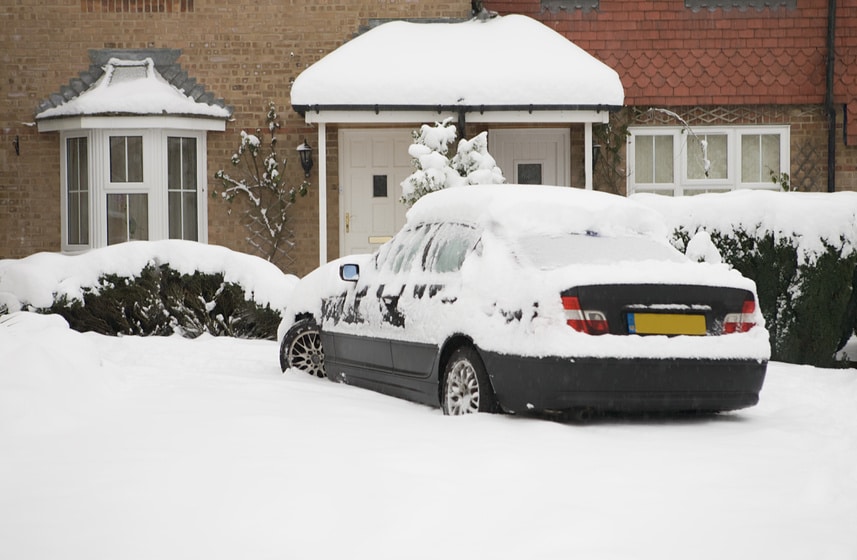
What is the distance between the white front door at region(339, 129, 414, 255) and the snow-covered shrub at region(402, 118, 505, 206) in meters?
1.66

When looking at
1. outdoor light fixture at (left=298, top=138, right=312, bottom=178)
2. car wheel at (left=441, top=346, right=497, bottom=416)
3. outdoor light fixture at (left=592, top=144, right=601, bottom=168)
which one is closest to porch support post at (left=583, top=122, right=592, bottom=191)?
outdoor light fixture at (left=592, top=144, right=601, bottom=168)

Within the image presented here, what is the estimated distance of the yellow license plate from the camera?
652 cm

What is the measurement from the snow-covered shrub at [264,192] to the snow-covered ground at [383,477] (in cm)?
979

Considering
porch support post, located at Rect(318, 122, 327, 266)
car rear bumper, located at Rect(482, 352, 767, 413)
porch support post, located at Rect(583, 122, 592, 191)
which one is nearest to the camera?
car rear bumper, located at Rect(482, 352, 767, 413)

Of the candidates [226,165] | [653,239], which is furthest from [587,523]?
[226,165]

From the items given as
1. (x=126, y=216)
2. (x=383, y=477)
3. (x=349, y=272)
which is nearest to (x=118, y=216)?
(x=126, y=216)

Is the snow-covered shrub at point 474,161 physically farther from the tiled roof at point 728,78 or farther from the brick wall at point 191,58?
the tiled roof at point 728,78

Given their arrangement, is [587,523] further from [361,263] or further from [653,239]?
[361,263]

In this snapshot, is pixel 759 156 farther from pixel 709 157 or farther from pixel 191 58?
pixel 191 58

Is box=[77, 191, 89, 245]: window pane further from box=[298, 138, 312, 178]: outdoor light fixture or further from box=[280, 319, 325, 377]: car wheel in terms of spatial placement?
box=[280, 319, 325, 377]: car wheel

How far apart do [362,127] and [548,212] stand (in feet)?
34.1

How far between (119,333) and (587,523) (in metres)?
9.21

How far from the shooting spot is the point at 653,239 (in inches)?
295

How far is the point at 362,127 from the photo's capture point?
17.4 meters
